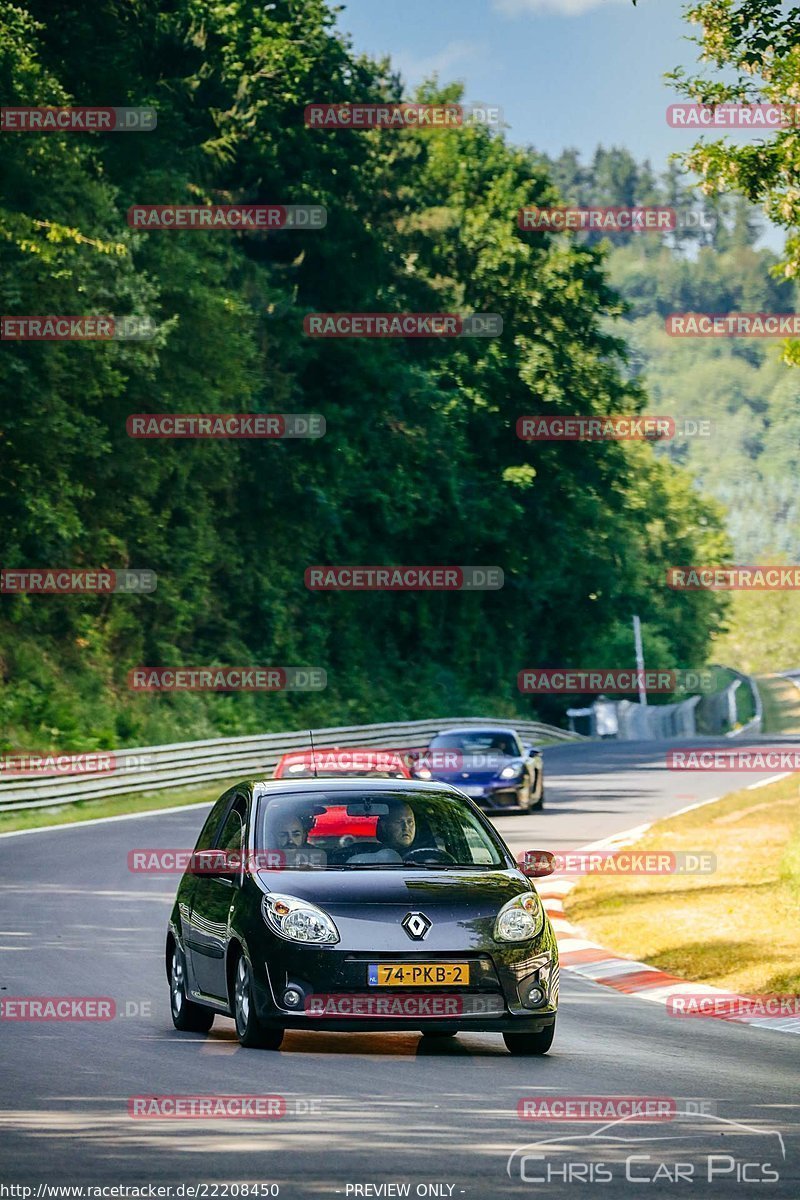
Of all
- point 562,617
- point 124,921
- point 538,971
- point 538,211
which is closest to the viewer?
point 538,971

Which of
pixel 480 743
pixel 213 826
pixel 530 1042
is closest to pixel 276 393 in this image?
pixel 480 743

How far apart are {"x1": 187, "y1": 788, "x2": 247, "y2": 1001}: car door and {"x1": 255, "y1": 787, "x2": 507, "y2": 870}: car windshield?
0.81 ft

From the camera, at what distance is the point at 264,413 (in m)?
53.2

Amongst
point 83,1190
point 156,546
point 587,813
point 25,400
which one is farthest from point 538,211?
point 83,1190

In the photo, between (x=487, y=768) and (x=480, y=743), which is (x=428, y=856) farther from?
(x=480, y=743)

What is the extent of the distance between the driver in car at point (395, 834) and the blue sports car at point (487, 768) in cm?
1986

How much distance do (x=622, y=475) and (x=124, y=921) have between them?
2094 inches

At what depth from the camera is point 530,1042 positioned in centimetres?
1090

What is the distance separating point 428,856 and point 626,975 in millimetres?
5186

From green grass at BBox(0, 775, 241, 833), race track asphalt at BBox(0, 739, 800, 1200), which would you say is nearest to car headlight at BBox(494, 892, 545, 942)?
race track asphalt at BBox(0, 739, 800, 1200)

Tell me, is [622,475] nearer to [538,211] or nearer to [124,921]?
[538,211]

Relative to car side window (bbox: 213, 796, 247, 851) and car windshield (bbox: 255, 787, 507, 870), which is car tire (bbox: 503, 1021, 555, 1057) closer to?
car windshield (bbox: 255, 787, 507, 870)

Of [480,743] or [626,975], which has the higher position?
[480,743]

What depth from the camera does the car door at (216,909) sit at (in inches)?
435
